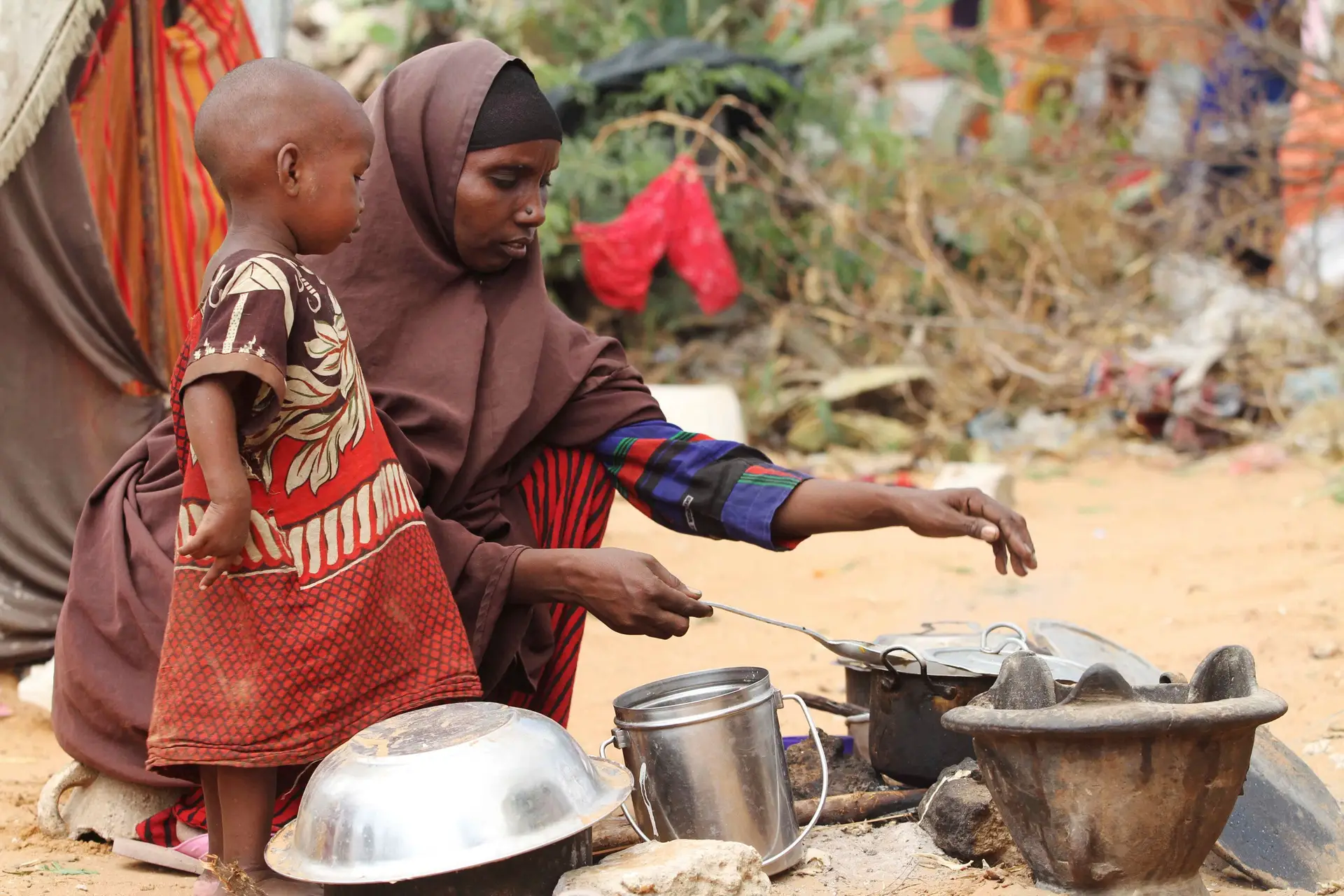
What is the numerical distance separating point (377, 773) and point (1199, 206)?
8.78m

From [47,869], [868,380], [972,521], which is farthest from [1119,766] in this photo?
[868,380]

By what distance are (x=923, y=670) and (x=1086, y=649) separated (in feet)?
2.38

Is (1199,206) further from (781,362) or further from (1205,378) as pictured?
(781,362)

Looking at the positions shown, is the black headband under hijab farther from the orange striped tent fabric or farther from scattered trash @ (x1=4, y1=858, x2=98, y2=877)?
the orange striped tent fabric

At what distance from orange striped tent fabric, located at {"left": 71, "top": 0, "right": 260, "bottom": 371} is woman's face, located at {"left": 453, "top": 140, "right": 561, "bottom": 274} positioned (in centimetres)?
221

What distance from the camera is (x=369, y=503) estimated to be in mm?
2352

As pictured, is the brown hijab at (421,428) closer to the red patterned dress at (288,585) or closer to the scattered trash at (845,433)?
the red patterned dress at (288,585)

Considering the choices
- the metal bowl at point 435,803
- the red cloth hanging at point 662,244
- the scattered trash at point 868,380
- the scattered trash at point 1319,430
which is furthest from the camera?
the scattered trash at point 868,380

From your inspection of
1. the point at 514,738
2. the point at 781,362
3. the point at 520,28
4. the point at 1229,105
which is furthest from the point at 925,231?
the point at 514,738

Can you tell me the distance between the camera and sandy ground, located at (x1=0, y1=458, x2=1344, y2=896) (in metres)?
3.50

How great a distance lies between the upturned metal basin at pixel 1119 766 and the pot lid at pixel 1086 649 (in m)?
0.84

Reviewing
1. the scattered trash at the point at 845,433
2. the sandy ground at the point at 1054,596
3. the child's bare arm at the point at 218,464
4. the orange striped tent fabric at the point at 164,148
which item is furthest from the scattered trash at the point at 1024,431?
the child's bare arm at the point at 218,464

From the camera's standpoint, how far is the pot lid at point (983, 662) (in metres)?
2.61

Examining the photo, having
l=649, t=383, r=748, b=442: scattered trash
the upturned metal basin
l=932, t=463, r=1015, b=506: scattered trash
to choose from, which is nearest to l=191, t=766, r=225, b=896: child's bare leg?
the upturned metal basin
